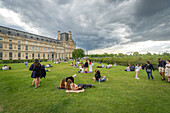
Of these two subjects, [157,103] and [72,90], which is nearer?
[157,103]

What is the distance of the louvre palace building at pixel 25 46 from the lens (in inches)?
1502

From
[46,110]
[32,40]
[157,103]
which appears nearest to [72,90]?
[46,110]

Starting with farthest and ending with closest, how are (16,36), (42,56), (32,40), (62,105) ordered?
(42,56) → (32,40) → (16,36) → (62,105)

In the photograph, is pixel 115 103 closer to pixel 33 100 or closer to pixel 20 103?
pixel 33 100

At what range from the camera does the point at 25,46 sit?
4600 centimetres

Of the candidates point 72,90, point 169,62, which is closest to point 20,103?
point 72,90

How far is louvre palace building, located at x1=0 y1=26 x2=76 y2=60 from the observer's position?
38.2 metres

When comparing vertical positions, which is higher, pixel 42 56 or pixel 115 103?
pixel 42 56

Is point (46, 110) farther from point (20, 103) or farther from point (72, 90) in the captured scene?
point (72, 90)

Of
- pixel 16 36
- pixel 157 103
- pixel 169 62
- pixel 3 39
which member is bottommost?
pixel 157 103

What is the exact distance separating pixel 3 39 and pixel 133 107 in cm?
5530

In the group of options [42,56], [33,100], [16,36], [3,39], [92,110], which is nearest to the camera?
[92,110]

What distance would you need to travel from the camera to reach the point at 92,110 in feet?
10.4

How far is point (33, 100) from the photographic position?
156 inches
